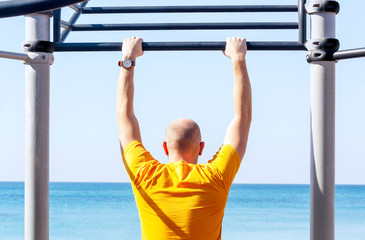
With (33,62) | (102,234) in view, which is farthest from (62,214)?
(33,62)

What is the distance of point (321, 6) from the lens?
3309 millimetres

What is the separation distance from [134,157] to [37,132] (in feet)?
2.97

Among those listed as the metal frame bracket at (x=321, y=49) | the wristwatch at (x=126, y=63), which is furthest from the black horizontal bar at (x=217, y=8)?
the wristwatch at (x=126, y=63)

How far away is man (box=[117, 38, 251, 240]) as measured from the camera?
262 cm

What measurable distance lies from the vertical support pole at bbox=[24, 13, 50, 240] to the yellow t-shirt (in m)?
0.91

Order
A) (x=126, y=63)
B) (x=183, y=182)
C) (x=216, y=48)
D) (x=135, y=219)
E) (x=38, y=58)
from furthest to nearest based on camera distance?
(x=135, y=219) → (x=38, y=58) → (x=216, y=48) → (x=126, y=63) → (x=183, y=182)

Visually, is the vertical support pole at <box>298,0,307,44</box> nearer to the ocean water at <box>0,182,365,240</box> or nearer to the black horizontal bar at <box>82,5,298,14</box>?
the black horizontal bar at <box>82,5,298,14</box>

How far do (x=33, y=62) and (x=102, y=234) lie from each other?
29054 mm

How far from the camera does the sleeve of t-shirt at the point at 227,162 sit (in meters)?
2.65

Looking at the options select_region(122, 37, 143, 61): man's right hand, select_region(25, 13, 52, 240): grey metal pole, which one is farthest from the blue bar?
select_region(122, 37, 143, 61): man's right hand

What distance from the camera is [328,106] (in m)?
3.27

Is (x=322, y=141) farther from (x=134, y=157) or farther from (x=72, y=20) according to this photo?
(x=72, y=20)

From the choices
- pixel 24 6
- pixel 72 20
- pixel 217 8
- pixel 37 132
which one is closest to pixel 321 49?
pixel 217 8

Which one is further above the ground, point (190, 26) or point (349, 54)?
point (190, 26)
